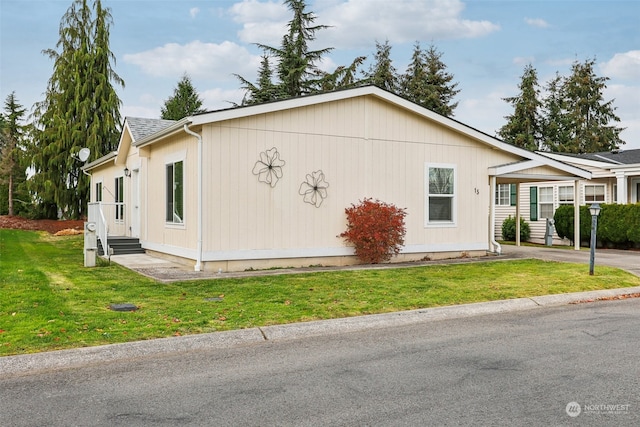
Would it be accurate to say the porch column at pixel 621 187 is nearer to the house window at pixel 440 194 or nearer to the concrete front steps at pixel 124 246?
the house window at pixel 440 194

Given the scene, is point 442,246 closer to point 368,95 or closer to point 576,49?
point 368,95

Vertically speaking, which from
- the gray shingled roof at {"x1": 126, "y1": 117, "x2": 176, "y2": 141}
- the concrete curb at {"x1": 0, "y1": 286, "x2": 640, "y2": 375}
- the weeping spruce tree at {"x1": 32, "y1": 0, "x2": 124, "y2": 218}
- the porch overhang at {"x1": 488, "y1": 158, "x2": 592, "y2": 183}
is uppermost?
the weeping spruce tree at {"x1": 32, "y1": 0, "x2": 124, "y2": 218}

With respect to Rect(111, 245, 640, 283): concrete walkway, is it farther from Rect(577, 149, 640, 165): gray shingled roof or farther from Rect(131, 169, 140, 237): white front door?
Rect(577, 149, 640, 165): gray shingled roof

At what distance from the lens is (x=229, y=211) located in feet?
38.6

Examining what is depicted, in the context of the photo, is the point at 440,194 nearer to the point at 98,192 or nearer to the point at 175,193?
the point at 175,193

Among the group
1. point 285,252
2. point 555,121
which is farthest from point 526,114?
point 285,252

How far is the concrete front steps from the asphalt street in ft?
35.5

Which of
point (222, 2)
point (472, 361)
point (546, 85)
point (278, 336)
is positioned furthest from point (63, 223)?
point (546, 85)

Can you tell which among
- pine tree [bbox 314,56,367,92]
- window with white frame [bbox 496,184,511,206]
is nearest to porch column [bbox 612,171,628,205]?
window with white frame [bbox 496,184,511,206]

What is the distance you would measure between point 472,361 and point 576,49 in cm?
4349

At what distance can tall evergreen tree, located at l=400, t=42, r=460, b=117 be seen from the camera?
42.1 meters

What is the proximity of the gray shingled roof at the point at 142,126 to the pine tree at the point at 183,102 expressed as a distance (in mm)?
24428

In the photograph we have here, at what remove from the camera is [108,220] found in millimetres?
20547

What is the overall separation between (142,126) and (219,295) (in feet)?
34.3
